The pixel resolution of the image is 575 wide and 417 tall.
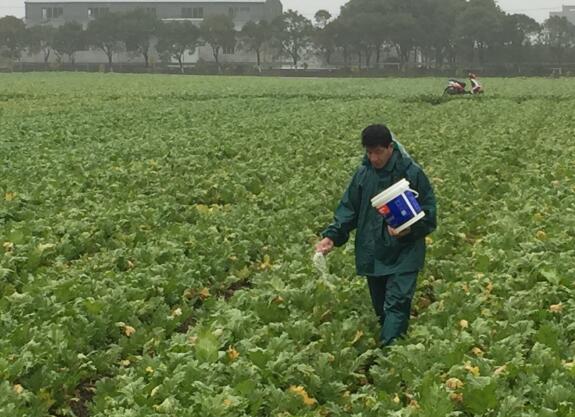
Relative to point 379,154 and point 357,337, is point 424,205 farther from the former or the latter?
point 357,337

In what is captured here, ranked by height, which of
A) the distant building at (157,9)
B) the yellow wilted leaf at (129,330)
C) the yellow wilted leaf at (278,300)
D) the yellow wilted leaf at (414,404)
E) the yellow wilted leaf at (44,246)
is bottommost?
the yellow wilted leaf at (129,330)

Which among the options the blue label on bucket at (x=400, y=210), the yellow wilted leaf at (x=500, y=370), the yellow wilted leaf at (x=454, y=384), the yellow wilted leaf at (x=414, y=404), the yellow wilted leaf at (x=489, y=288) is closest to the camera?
the yellow wilted leaf at (x=414, y=404)

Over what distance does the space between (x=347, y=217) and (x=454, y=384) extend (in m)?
1.77

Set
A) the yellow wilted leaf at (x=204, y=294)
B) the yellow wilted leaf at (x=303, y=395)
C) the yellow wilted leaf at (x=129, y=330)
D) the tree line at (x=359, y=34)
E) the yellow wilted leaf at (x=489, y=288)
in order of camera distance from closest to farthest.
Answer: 1. the yellow wilted leaf at (x=303, y=395)
2. the yellow wilted leaf at (x=129, y=330)
3. the yellow wilted leaf at (x=489, y=288)
4. the yellow wilted leaf at (x=204, y=294)
5. the tree line at (x=359, y=34)

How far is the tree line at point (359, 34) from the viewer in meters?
96.9

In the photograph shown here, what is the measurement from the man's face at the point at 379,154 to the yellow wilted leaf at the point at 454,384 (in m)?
1.71

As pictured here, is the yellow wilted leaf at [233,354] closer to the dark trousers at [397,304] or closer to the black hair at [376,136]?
the dark trousers at [397,304]

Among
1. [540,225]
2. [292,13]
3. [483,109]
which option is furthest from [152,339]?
[292,13]

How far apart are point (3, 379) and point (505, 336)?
11.3 feet

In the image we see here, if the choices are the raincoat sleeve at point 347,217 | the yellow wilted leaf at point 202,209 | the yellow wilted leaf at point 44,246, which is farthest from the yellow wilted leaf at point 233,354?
the yellow wilted leaf at point 202,209

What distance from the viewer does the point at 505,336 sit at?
18.5 ft

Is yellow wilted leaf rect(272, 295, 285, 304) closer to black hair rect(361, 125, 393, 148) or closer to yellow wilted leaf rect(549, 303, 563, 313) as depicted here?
black hair rect(361, 125, 393, 148)

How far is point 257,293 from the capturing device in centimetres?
700

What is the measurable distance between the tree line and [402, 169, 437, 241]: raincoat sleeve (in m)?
92.9
